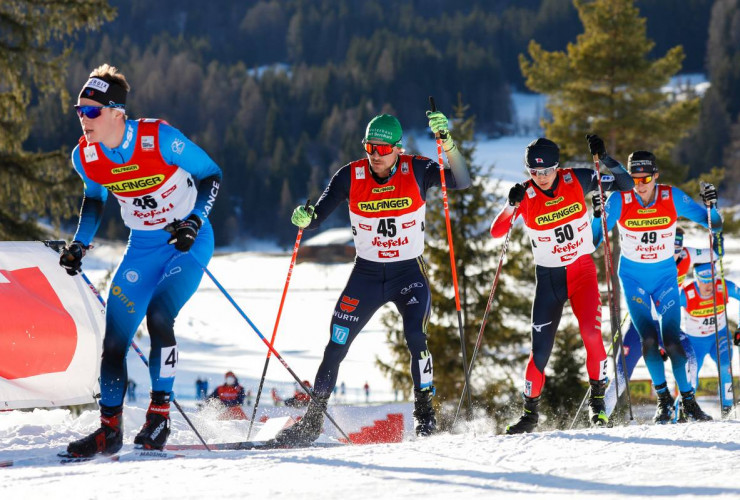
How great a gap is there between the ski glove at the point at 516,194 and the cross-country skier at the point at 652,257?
1526 millimetres

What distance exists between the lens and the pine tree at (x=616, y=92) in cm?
2136

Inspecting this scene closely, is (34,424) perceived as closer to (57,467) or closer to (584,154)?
(57,467)

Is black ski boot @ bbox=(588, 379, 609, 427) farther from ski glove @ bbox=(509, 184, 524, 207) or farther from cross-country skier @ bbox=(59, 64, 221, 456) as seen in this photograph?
cross-country skier @ bbox=(59, 64, 221, 456)

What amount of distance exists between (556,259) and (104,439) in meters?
3.33

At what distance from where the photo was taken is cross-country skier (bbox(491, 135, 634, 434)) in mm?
6113

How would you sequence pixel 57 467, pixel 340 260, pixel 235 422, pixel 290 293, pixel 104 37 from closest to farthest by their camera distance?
pixel 57 467
pixel 235 422
pixel 290 293
pixel 340 260
pixel 104 37

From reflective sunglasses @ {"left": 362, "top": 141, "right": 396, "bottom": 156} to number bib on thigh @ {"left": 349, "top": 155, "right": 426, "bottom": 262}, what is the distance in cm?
18

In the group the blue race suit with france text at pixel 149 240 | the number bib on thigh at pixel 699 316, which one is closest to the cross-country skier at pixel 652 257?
the number bib on thigh at pixel 699 316

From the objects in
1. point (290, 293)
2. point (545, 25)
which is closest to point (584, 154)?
point (290, 293)

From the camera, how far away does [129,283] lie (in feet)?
16.8

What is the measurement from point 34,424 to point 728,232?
18143mm

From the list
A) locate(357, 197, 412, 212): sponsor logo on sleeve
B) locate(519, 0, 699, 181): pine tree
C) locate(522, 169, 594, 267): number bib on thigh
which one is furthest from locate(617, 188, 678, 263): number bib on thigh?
locate(519, 0, 699, 181): pine tree

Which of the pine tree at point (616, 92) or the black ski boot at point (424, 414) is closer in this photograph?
the black ski boot at point (424, 414)

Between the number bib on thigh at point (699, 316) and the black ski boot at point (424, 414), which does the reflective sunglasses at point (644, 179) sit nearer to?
the number bib on thigh at point (699, 316)
